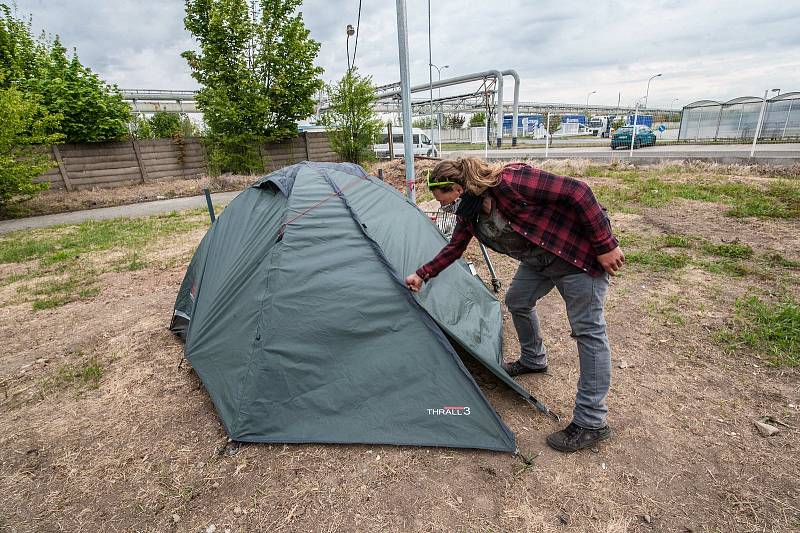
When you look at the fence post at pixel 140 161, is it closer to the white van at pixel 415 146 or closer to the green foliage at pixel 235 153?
the green foliage at pixel 235 153

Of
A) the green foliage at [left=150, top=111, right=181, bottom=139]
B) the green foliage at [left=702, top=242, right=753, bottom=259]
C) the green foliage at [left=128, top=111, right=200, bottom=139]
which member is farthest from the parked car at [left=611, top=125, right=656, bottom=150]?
the green foliage at [left=150, top=111, right=181, bottom=139]

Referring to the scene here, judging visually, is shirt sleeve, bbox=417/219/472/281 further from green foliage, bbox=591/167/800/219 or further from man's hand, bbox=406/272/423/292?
green foliage, bbox=591/167/800/219

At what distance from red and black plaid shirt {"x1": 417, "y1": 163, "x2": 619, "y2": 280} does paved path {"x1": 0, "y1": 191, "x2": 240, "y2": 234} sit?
11.1 m

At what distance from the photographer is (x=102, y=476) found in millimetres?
2375

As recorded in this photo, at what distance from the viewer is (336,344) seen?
2.53m

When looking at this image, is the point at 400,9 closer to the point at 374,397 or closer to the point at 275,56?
the point at 374,397

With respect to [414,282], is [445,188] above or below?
above

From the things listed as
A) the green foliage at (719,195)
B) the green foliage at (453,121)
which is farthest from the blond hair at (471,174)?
the green foliage at (453,121)

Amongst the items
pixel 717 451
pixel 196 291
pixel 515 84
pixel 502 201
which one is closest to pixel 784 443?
pixel 717 451

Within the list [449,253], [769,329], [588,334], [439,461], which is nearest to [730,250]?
[769,329]

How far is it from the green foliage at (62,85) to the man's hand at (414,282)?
14677 millimetres

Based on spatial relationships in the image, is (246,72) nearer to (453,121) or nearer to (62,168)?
(62,168)

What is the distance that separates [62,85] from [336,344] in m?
16.0

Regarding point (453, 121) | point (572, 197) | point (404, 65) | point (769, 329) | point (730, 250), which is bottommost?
point (769, 329)
